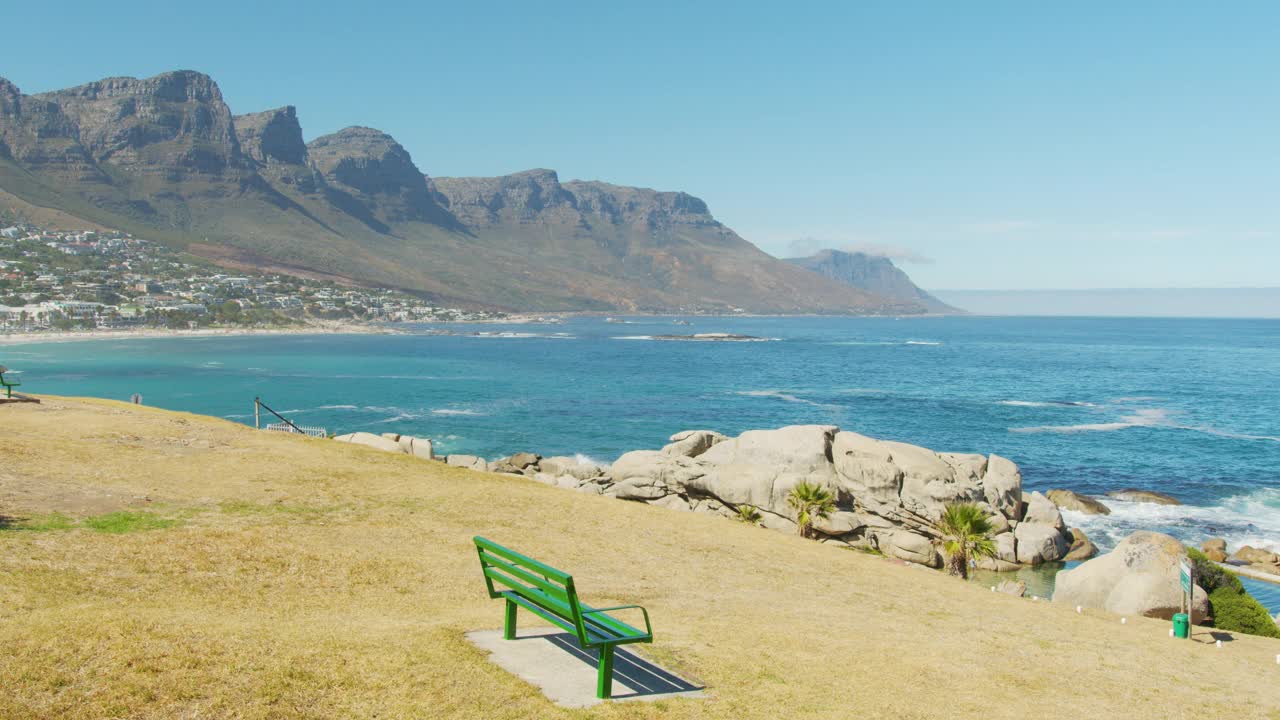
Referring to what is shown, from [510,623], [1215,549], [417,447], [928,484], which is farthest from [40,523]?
[1215,549]

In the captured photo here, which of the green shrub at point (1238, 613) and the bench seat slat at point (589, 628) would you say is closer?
the bench seat slat at point (589, 628)

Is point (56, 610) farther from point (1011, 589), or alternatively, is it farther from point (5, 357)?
point (5, 357)

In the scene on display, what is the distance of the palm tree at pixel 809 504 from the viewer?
29922mm

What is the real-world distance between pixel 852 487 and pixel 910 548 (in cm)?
525

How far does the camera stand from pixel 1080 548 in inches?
1351

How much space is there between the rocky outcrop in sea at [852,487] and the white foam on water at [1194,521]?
308 centimetres

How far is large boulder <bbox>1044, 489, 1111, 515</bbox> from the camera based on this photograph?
41.6m

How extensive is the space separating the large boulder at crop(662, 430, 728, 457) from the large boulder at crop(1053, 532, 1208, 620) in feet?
62.5

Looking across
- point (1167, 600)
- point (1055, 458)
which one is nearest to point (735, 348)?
point (1055, 458)

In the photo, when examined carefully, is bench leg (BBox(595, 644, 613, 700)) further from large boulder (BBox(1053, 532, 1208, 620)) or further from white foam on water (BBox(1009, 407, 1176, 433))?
white foam on water (BBox(1009, 407, 1176, 433))

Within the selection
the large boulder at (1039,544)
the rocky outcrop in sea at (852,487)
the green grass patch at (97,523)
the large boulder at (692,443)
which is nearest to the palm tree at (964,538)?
the rocky outcrop in sea at (852,487)

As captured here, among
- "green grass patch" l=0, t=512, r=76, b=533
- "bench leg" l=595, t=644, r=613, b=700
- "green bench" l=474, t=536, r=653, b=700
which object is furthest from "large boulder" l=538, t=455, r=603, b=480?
"bench leg" l=595, t=644, r=613, b=700

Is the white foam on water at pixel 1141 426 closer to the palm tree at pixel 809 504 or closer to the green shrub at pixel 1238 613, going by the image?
the palm tree at pixel 809 504

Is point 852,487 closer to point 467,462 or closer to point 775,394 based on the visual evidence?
point 467,462
